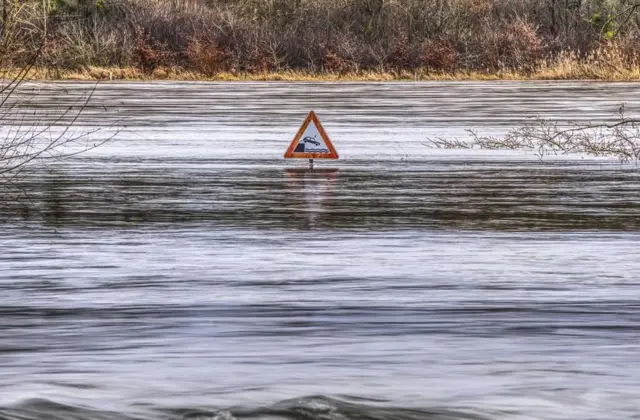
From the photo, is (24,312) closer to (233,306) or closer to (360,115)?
(233,306)

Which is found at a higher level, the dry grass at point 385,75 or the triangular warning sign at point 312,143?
the dry grass at point 385,75

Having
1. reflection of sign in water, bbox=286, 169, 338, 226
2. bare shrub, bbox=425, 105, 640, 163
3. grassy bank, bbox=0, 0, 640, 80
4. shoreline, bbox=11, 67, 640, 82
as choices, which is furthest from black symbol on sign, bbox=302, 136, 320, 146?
shoreline, bbox=11, 67, 640, 82

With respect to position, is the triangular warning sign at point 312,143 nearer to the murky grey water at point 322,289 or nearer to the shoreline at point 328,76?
the murky grey water at point 322,289

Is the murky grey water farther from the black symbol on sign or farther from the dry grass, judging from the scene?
the dry grass

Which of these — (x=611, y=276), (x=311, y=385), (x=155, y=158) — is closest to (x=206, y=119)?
(x=155, y=158)

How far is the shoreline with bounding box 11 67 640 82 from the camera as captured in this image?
63.0m

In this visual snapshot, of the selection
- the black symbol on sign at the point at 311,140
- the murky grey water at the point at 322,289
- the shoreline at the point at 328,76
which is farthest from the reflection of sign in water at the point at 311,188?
the shoreline at the point at 328,76

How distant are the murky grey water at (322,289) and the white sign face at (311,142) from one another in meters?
0.33

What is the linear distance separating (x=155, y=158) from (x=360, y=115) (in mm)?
13487

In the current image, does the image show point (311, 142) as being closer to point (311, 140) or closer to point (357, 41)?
point (311, 140)

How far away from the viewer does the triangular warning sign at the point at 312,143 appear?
76.2 ft

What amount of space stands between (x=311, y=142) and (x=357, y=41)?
2140 inches

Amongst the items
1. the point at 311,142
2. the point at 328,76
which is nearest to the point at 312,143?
the point at 311,142

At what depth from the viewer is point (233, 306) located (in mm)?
11359
